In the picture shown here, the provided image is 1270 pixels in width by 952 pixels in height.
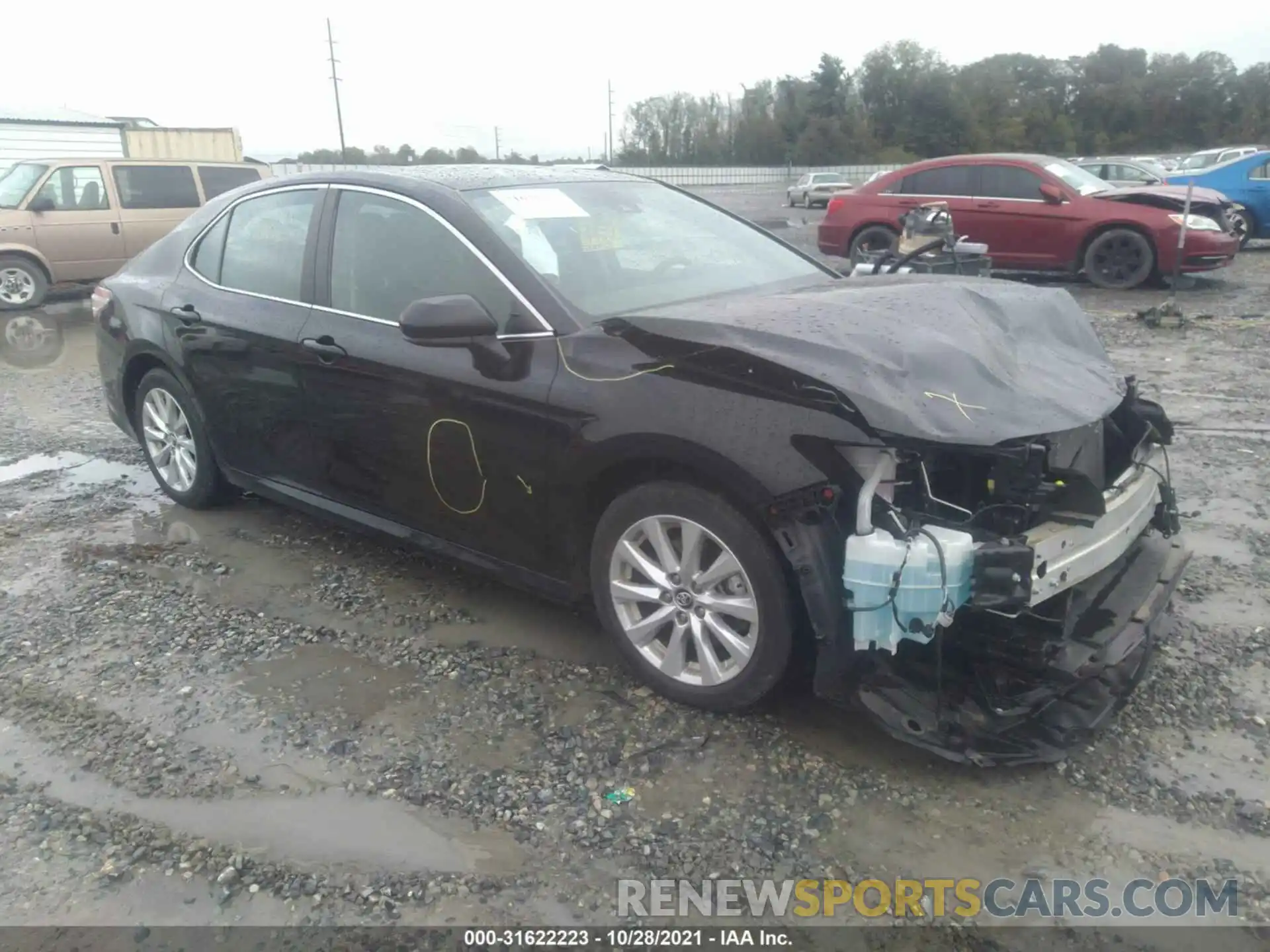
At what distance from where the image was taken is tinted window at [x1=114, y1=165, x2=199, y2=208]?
13.3 m

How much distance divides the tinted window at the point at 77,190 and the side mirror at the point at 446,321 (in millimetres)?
11918

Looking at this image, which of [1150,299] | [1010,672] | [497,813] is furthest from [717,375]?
[1150,299]

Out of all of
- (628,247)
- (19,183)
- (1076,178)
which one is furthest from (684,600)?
(19,183)

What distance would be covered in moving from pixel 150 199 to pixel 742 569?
43.5 ft

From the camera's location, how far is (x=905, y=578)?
8.57 feet

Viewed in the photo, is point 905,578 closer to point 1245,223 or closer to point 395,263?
point 395,263

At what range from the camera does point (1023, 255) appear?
39.8 feet

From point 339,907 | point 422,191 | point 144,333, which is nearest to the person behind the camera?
point 339,907

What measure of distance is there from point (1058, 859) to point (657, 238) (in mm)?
2655

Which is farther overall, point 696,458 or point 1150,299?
point 1150,299

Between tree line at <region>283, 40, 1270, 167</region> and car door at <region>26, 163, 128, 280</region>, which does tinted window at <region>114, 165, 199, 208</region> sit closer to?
car door at <region>26, 163, 128, 280</region>

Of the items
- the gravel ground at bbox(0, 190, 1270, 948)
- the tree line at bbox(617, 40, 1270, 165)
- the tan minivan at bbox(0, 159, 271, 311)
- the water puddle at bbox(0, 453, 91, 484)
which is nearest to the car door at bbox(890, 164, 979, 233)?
the tan minivan at bbox(0, 159, 271, 311)

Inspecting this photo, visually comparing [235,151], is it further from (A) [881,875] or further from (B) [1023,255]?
(A) [881,875]

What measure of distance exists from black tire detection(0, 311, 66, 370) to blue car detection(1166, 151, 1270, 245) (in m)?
15.7
